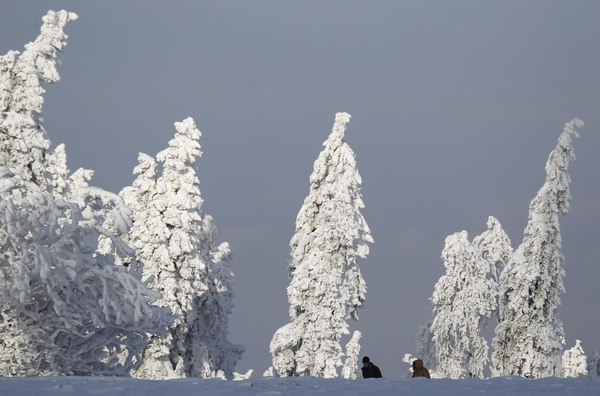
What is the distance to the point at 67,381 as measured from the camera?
719 inches

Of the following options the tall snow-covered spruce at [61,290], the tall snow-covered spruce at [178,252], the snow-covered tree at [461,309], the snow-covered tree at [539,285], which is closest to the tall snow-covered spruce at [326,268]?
the tall snow-covered spruce at [178,252]

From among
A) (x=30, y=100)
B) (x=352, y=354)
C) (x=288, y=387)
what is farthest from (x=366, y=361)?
(x=352, y=354)

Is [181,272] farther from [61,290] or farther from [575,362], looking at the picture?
[575,362]

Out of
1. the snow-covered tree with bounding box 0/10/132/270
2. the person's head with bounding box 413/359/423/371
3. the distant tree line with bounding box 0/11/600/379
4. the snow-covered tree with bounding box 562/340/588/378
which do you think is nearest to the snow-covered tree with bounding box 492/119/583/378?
the distant tree line with bounding box 0/11/600/379

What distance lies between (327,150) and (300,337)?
8.66m

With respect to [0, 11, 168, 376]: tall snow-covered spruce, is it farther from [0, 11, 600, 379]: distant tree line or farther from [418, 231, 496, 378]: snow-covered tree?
[418, 231, 496, 378]: snow-covered tree

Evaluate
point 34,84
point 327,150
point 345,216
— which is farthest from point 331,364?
point 34,84

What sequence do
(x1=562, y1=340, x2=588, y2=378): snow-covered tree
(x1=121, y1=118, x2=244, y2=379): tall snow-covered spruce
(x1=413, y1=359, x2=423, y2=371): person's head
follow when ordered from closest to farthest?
(x1=413, y1=359, x2=423, y2=371): person's head → (x1=121, y1=118, x2=244, y2=379): tall snow-covered spruce → (x1=562, y1=340, x2=588, y2=378): snow-covered tree

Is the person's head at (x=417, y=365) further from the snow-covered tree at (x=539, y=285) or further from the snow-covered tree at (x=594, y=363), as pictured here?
the snow-covered tree at (x=594, y=363)

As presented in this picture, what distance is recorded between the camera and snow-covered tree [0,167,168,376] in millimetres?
25328

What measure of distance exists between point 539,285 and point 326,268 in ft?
31.0

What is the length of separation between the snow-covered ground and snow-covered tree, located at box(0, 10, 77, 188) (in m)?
14.6

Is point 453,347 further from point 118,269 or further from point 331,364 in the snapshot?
point 118,269

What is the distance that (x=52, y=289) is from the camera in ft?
83.8
